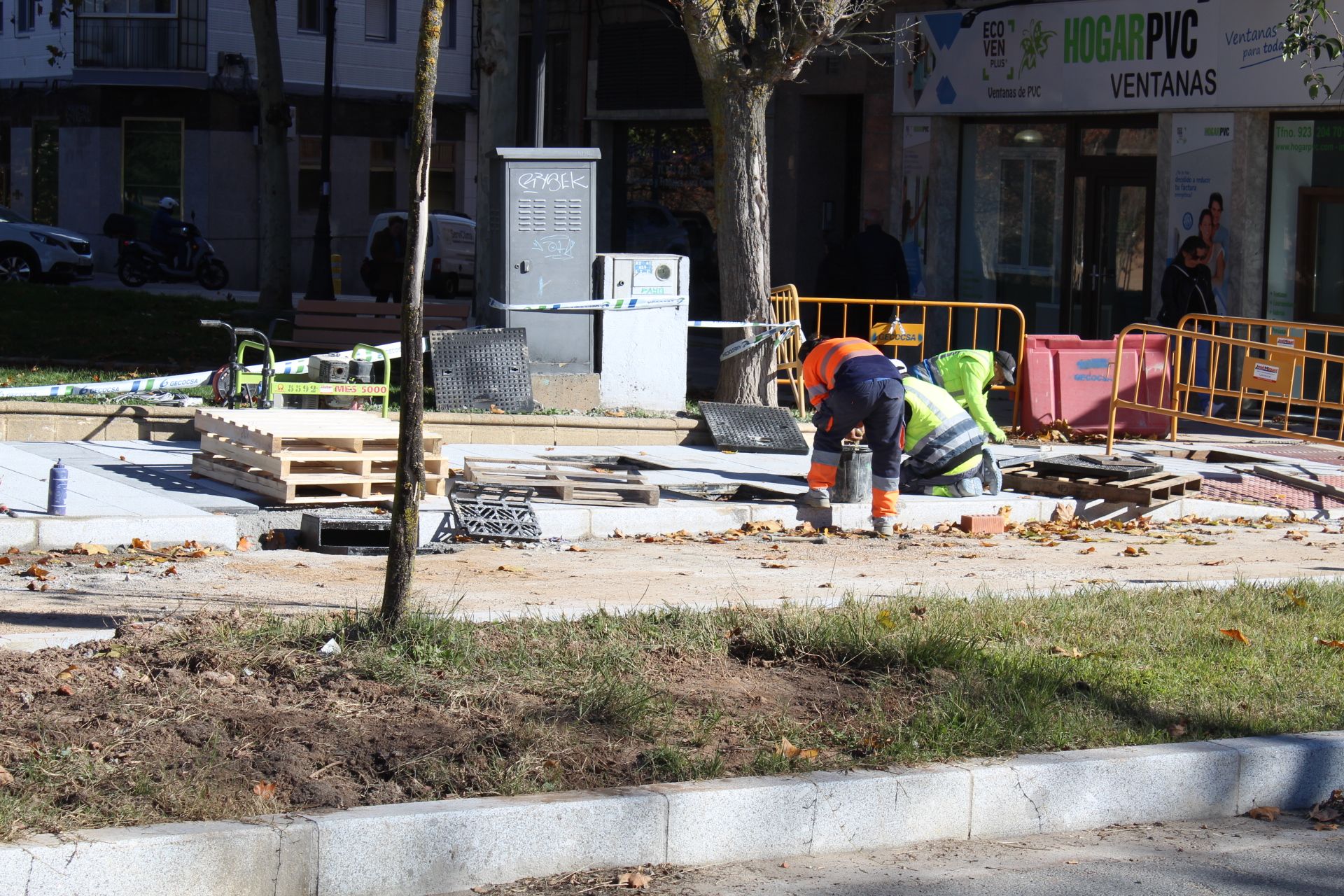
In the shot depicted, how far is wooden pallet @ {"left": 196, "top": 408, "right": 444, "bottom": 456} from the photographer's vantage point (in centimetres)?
963

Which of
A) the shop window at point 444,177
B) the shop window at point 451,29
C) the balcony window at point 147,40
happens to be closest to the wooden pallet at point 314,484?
the balcony window at point 147,40

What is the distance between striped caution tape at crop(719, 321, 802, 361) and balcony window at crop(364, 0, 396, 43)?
2738 cm

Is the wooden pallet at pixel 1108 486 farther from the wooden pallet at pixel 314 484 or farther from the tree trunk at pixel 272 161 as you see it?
the tree trunk at pixel 272 161

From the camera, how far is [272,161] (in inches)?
894

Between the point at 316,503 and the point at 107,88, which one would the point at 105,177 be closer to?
the point at 107,88

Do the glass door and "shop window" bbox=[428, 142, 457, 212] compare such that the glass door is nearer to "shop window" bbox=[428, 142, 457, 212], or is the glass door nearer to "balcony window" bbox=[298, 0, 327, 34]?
"shop window" bbox=[428, 142, 457, 212]

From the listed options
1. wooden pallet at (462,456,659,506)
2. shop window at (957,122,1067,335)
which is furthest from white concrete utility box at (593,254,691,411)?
shop window at (957,122,1067,335)

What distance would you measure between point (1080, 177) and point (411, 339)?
14594mm

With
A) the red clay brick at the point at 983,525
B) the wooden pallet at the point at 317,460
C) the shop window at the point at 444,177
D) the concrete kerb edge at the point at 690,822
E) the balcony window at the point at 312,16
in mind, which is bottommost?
the concrete kerb edge at the point at 690,822

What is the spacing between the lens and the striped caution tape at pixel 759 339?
47.3ft

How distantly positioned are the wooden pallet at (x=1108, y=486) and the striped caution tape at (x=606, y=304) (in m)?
3.54

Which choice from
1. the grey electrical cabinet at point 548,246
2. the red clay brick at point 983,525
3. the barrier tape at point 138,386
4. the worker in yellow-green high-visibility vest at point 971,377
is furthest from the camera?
the grey electrical cabinet at point 548,246

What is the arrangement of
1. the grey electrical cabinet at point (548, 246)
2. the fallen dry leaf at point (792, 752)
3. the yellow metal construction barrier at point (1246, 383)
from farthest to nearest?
the grey electrical cabinet at point (548, 246) < the yellow metal construction barrier at point (1246, 383) < the fallen dry leaf at point (792, 752)

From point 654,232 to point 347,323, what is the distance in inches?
377
